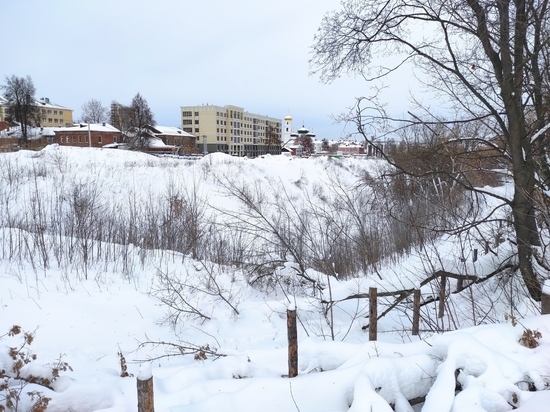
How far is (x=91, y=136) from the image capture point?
56.7 m

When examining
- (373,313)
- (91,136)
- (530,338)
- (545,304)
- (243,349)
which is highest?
(91,136)

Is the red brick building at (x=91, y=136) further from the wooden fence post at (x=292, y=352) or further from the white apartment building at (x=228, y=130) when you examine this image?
the wooden fence post at (x=292, y=352)

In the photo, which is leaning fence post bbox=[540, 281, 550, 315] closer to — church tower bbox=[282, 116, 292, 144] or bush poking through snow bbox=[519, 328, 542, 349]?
bush poking through snow bbox=[519, 328, 542, 349]

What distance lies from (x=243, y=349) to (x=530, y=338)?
3216 millimetres

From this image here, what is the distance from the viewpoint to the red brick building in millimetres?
57000

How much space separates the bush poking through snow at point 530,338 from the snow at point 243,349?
38mm

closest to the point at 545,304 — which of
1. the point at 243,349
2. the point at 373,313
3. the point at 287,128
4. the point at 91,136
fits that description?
the point at 373,313

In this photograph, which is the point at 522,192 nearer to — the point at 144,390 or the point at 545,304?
the point at 545,304

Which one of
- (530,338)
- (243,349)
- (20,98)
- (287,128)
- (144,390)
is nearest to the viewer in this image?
(144,390)

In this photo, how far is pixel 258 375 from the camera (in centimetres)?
306

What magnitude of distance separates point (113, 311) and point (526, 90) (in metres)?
6.73

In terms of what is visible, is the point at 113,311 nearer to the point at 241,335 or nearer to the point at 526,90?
the point at 241,335

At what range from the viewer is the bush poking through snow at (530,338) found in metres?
2.62

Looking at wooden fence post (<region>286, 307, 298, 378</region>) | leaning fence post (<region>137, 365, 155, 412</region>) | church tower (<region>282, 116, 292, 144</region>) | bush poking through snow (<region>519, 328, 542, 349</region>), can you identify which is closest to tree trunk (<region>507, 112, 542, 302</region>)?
bush poking through snow (<region>519, 328, 542, 349</region>)
